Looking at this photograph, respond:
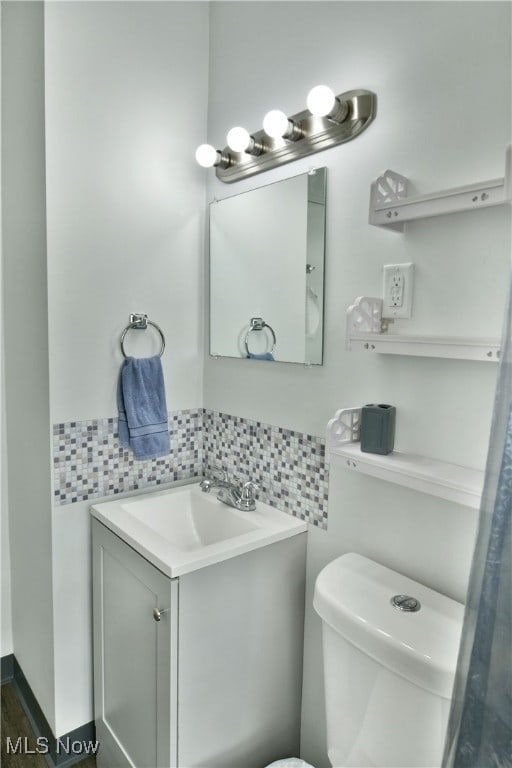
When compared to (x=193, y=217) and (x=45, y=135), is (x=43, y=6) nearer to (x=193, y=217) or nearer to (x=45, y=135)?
(x=45, y=135)

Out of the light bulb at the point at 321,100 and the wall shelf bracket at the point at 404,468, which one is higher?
the light bulb at the point at 321,100

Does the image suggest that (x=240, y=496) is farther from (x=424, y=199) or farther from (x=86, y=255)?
(x=424, y=199)

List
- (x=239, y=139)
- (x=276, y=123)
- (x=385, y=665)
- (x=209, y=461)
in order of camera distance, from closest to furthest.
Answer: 1. (x=385, y=665)
2. (x=276, y=123)
3. (x=239, y=139)
4. (x=209, y=461)

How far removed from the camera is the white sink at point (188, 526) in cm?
124

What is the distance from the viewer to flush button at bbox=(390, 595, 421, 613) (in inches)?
41.4

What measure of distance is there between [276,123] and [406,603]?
4.07ft

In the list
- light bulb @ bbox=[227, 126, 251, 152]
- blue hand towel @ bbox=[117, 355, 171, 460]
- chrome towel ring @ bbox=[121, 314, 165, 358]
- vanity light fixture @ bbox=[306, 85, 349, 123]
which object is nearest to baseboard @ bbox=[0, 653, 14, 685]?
blue hand towel @ bbox=[117, 355, 171, 460]

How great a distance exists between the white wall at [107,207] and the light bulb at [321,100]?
2.16 feet

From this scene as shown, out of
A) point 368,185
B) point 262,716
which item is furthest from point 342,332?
point 262,716

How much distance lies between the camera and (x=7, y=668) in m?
1.94

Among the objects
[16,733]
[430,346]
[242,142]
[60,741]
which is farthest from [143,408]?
[16,733]

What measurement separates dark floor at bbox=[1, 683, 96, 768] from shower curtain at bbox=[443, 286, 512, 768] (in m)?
1.38

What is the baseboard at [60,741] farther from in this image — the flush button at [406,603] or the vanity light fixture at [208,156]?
the vanity light fixture at [208,156]

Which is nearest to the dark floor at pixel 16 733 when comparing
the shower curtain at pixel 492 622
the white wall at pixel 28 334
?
the white wall at pixel 28 334
